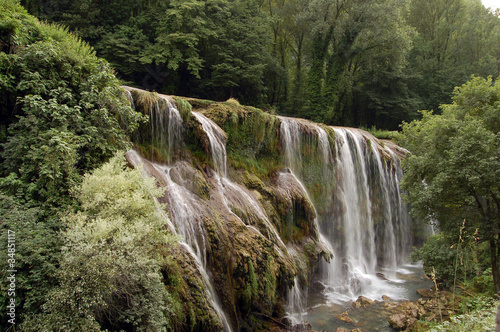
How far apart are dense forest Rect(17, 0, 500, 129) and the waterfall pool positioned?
586 inches

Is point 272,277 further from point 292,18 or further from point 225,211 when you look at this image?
point 292,18

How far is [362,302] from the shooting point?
39.9 ft

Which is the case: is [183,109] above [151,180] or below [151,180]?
above

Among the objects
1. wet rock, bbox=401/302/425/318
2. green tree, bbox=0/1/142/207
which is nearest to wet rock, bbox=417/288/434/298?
wet rock, bbox=401/302/425/318

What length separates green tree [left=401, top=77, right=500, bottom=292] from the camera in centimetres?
963

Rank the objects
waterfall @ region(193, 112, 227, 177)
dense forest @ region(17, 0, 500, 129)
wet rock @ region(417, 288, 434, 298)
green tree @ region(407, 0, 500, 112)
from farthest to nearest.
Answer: green tree @ region(407, 0, 500, 112)
dense forest @ region(17, 0, 500, 129)
wet rock @ region(417, 288, 434, 298)
waterfall @ region(193, 112, 227, 177)

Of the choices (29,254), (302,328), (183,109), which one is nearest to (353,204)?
(302,328)

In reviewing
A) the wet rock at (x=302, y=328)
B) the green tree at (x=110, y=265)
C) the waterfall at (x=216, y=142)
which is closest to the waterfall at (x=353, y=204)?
the wet rock at (x=302, y=328)

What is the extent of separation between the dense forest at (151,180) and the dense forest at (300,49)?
188 millimetres

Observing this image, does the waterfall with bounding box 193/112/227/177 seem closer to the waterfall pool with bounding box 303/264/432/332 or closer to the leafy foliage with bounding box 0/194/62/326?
the waterfall pool with bounding box 303/264/432/332

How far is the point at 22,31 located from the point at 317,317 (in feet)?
39.0

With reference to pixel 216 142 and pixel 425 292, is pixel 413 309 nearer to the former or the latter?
pixel 425 292

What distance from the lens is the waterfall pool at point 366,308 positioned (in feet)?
34.5

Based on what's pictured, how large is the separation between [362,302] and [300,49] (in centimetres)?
2442
